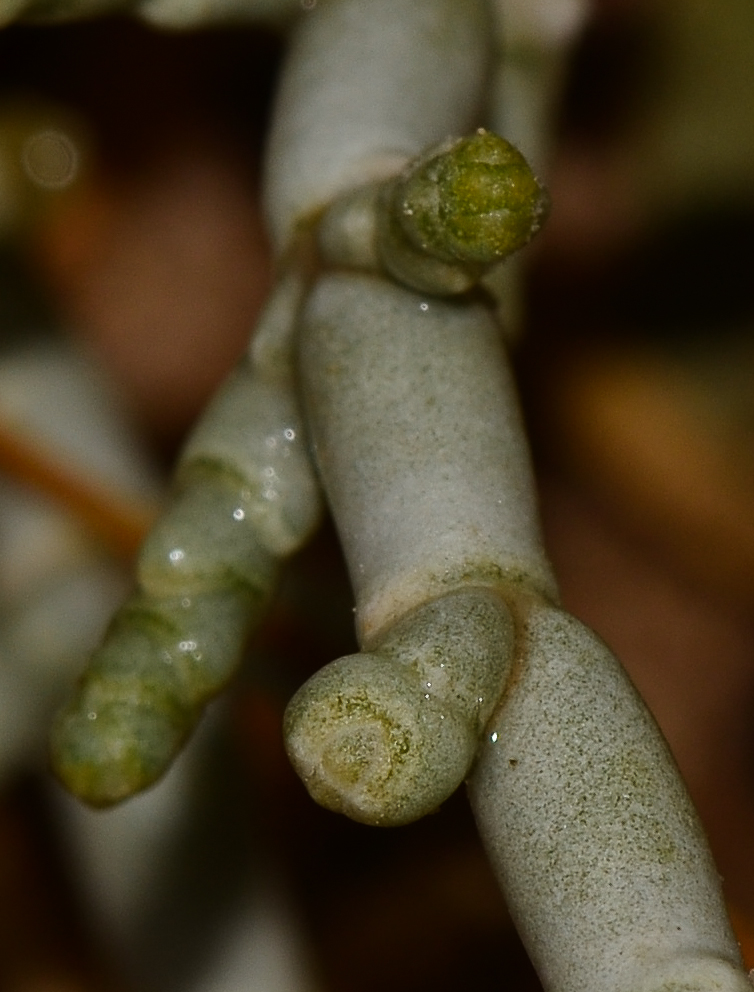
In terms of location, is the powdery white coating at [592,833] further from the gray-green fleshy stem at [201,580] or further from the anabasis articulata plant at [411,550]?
the gray-green fleshy stem at [201,580]

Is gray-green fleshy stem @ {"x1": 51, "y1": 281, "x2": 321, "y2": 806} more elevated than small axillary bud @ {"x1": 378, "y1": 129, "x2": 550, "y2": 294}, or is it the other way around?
small axillary bud @ {"x1": 378, "y1": 129, "x2": 550, "y2": 294}

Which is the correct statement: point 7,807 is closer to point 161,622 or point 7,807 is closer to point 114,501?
point 114,501

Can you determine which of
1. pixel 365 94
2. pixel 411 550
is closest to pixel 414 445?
pixel 411 550

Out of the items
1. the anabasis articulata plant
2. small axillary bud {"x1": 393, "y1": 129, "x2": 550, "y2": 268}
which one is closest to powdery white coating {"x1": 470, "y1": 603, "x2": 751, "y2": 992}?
the anabasis articulata plant

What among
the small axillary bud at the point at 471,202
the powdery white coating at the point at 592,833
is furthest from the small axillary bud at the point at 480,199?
the powdery white coating at the point at 592,833

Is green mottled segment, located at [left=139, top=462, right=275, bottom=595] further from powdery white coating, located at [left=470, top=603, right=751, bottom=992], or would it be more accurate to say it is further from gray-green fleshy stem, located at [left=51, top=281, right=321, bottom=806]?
powdery white coating, located at [left=470, top=603, right=751, bottom=992]

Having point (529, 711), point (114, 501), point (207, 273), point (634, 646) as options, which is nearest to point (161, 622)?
point (529, 711)

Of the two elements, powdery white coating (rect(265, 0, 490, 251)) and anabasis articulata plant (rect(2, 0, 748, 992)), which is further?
powdery white coating (rect(265, 0, 490, 251))
